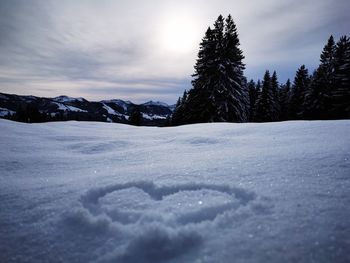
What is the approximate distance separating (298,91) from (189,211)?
127 ft

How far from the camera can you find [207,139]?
3.56 m

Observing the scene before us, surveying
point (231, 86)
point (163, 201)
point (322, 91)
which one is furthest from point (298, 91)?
point (163, 201)

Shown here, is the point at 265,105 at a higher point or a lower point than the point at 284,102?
lower

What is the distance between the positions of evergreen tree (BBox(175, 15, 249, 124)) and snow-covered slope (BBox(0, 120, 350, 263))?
1632 centimetres

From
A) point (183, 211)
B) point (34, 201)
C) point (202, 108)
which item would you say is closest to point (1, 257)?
point (34, 201)

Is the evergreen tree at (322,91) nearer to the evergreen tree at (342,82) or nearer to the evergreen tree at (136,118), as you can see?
the evergreen tree at (342,82)

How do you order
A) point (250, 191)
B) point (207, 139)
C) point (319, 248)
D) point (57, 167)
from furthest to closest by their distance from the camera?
point (207, 139), point (57, 167), point (250, 191), point (319, 248)

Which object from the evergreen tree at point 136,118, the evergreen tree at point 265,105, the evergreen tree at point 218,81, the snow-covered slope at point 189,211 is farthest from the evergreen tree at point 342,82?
the evergreen tree at point 136,118

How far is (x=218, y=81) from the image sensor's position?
19000 mm

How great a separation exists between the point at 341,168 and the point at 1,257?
2405 mm

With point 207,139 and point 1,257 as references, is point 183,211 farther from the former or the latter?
point 207,139

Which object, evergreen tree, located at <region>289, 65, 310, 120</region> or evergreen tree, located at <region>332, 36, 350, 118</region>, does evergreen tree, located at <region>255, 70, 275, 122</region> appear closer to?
evergreen tree, located at <region>289, 65, 310, 120</region>

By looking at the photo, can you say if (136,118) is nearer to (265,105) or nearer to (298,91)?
(265,105)

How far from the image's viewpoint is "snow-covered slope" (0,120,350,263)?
3.45 feet
